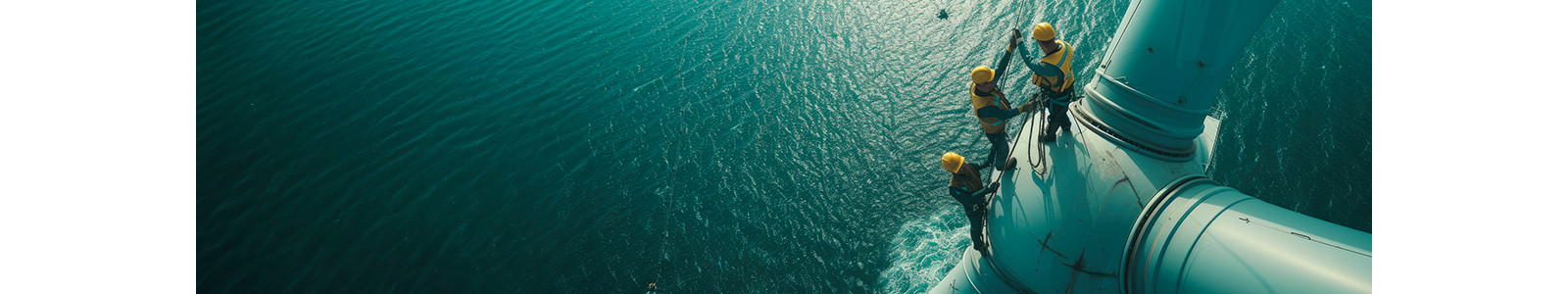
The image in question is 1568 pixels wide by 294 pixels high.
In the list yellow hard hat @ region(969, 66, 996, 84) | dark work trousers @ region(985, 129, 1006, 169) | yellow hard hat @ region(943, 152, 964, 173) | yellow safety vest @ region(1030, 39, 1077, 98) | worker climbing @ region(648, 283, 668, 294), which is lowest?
worker climbing @ region(648, 283, 668, 294)

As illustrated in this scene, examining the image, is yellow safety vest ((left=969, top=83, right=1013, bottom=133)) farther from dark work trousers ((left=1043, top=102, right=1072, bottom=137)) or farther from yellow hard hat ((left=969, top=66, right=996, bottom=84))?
dark work trousers ((left=1043, top=102, right=1072, bottom=137))

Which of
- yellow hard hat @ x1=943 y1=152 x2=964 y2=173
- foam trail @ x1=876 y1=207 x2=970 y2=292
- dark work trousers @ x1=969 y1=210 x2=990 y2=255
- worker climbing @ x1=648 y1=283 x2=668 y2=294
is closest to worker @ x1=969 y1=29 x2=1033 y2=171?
yellow hard hat @ x1=943 y1=152 x2=964 y2=173

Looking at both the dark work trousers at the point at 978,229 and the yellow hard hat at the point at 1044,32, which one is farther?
the dark work trousers at the point at 978,229

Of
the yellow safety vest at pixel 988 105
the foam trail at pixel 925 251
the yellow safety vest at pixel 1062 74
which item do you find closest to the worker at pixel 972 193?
the yellow safety vest at pixel 988 105

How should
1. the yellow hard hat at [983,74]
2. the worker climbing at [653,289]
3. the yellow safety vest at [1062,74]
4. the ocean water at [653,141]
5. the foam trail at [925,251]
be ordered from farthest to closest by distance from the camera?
the ocean water at [653,141] < the worker climbing at [653,289] < the foam trail at [925,251] < the yellow hard hat at [983,74] < the yellow safety vest at [1062,74]

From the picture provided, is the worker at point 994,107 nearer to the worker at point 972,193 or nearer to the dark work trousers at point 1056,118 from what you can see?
the worker at point 972,193

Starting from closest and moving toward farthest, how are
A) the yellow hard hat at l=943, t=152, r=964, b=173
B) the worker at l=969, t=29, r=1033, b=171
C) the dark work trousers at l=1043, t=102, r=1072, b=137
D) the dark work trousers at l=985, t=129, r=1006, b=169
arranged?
the dark work trousers at l=1043, t=102, r=1072, b=137 → the worker at l=969, t=29, r=1033, b=171 → the dark work trousers at l=985, t=129, r=1006, b=169 → the yellow hard hat at l=943, t=152, r=964, b=173

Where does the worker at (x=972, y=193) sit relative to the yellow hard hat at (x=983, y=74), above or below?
below
